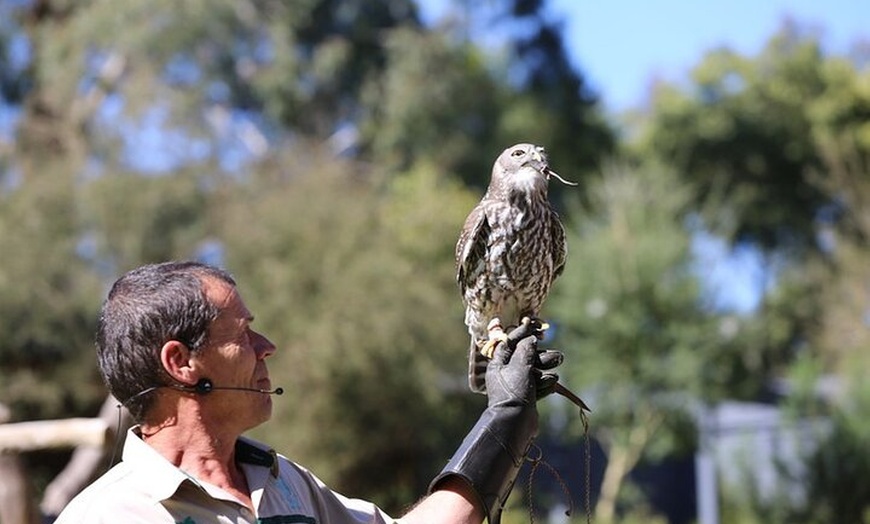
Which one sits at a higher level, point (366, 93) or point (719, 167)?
point (719, 167)

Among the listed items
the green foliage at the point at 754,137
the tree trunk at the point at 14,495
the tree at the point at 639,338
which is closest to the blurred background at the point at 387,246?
the tree at the point at 639,338

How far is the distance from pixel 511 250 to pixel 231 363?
3.87 feet

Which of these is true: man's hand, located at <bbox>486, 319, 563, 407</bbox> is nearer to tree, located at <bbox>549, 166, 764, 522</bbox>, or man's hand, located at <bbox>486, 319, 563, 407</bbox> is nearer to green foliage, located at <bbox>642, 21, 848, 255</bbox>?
tree, located at <bbox>549, 166, 764, 522</bbox>

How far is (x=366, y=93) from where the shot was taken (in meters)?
23.5

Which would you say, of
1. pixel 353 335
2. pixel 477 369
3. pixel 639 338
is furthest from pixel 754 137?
pixel 477 369

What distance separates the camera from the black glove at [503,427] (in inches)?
113

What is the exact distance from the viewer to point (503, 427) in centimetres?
292

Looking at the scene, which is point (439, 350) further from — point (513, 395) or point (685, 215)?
point (513, 395)

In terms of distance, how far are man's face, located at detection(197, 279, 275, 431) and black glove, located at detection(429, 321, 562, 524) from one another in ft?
1.45

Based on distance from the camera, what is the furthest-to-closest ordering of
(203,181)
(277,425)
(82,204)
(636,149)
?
(636,149)
(203,181)
(82,204)
(277,425)

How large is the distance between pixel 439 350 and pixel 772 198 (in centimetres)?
1798

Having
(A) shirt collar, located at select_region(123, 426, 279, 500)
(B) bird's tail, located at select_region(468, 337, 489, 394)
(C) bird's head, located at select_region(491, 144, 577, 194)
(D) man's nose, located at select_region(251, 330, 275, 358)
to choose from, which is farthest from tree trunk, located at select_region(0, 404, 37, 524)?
(D) man's nose, located at select_region(251, 330, 275, 358)

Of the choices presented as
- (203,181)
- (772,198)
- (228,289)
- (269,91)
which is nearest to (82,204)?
Result: (203,181)

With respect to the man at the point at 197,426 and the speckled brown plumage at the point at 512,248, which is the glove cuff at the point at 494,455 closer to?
the man at the point at 197,426
